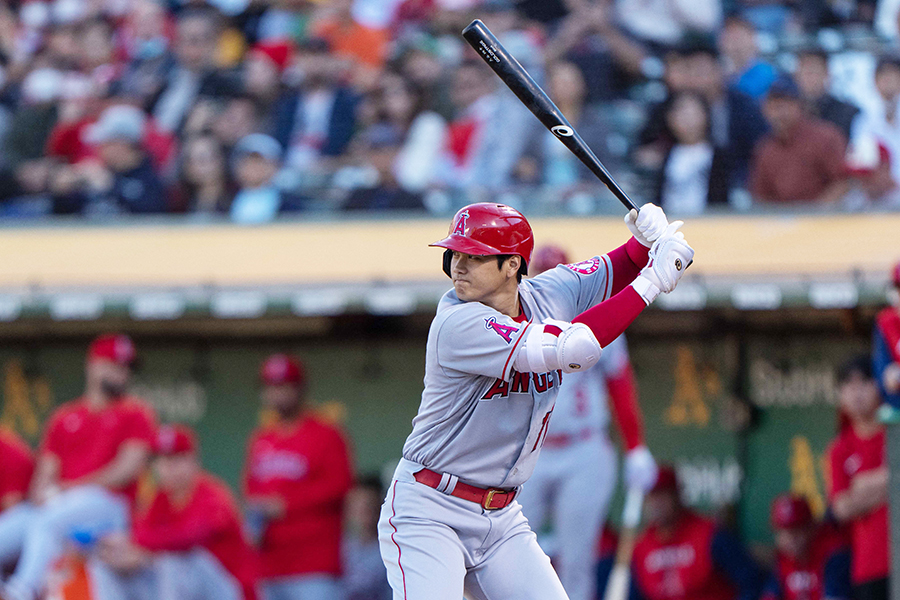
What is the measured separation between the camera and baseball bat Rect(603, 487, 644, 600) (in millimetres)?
5680

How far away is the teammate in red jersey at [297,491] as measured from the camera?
5.62 metres

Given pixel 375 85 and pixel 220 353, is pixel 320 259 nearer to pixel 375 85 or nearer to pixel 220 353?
pixel 220 353

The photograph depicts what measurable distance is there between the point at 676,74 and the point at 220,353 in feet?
10.5

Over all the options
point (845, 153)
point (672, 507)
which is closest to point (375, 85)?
point (845, 153)

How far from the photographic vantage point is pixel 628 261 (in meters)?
3.19

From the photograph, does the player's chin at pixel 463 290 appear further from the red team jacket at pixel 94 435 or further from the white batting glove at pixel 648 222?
the red team jacket at pixel 94 435

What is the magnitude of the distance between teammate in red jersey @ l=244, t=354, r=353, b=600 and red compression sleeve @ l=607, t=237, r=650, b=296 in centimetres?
274

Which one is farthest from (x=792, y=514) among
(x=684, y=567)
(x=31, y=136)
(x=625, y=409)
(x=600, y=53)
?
(x=31, y=136)

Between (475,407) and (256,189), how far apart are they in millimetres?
4223

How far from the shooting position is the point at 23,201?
7.12 m

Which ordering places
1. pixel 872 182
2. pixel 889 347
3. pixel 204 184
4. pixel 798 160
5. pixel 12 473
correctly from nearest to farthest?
1. pixel 889 347
2. pixel 12 473
3. pixel 872 182
4. pixel 798 160
5. pixel 204 184

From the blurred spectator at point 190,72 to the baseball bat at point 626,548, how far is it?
151 inches

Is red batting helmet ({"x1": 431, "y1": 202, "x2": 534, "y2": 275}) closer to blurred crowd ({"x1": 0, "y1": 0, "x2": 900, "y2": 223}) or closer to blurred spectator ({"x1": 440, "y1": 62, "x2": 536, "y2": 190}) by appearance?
blurred crowd ({"x1": 0, "y1": 0, "x2": 900, "y2": 223})

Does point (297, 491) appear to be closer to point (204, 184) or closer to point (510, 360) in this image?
point (204, 184)
